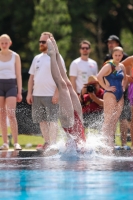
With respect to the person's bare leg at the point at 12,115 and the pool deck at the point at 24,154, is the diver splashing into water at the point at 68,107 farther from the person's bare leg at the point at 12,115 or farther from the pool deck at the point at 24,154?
the person's bare leg at the point at 12,115

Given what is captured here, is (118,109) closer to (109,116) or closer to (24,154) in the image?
(109,116)

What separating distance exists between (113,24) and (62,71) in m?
35.2

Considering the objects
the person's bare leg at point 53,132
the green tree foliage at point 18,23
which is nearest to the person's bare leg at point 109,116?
the person's bare leg at point 53,132

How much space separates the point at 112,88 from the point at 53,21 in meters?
30.0

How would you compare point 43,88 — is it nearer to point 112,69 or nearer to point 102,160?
point 112,69

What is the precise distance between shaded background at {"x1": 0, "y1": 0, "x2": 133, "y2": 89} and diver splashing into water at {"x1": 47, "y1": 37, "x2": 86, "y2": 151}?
3014 cm

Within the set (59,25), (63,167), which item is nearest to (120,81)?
(63,167)

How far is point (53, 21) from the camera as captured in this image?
136 ft

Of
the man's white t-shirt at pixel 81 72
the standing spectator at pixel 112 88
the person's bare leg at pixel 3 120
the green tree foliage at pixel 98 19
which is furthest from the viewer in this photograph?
the green tree foliage at pixel 98 19

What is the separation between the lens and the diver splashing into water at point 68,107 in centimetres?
1011

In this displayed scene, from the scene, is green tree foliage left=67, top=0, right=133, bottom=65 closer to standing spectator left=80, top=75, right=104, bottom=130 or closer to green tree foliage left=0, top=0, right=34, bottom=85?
green tree foliage left=0, top=0, right=34, bottom=85

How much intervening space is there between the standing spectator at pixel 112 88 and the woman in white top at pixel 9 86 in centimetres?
137

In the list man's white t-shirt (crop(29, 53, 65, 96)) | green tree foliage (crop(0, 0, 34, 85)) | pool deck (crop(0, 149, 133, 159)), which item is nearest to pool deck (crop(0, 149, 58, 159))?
pool deck (crop(0, 149, 133, 159))

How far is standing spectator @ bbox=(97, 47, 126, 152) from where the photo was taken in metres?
11.7
